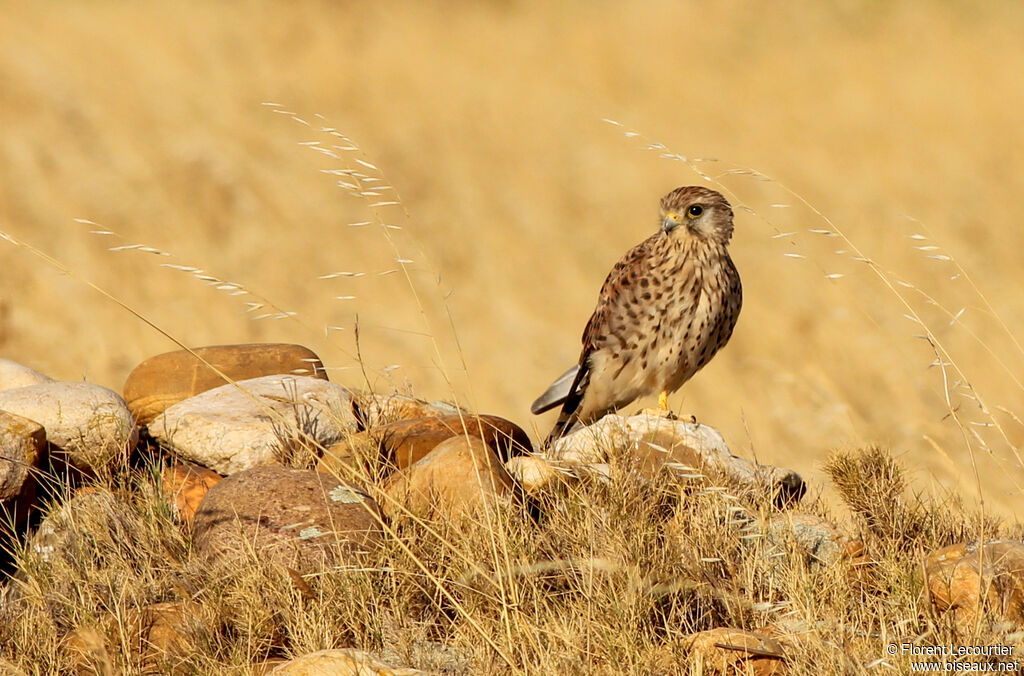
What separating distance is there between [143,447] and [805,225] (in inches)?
325

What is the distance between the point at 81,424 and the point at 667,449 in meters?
1.69

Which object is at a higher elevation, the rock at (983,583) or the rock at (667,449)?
the rock at (983,583)

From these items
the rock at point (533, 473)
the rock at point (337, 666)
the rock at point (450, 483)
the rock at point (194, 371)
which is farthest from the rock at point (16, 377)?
the rock at point (337, 666)

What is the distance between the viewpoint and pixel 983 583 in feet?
8.48

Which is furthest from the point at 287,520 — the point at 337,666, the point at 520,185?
the point at 520,185

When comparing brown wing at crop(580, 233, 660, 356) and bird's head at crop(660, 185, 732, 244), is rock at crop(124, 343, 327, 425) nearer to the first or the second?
brown wing at crop(580, 233, 660, 356)

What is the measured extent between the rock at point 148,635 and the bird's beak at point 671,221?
221cm

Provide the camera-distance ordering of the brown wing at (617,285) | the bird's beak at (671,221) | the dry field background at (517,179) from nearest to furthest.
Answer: the bird's beak at (671,221) < the brown wing at (617,285) < the dry field background at (517,179)

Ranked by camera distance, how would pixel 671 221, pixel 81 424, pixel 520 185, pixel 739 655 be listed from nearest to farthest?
pixel 739 655 < pixel 81 424 < pixel 671 221 < pixel 520 185

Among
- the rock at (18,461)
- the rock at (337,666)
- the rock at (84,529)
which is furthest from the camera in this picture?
the rock at (18,461)

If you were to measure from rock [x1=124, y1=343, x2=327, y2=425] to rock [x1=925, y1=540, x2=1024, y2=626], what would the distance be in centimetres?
204

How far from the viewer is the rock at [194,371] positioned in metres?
3.91

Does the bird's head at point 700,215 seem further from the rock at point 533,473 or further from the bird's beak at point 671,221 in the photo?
the rock at point 533,473

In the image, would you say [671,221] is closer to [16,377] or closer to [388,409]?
[388,409]
